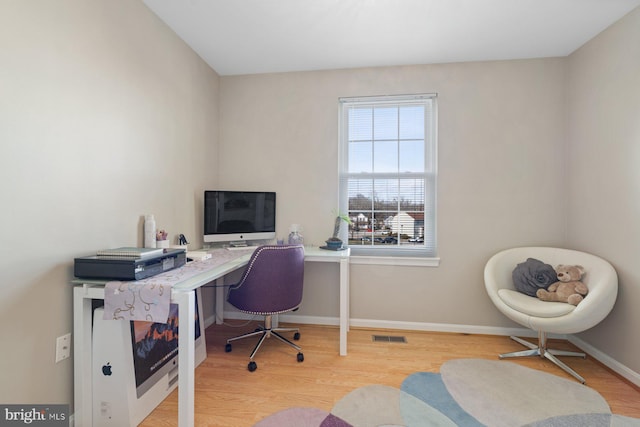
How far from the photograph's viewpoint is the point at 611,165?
2.28m

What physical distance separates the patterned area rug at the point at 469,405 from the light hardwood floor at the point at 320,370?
8 centimetres

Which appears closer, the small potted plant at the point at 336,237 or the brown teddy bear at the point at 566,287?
the brown teddy bear at the point at 566,287

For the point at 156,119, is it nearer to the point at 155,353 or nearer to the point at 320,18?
the point at 320,18

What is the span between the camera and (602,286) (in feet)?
6.78

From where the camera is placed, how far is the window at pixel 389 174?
301 cm

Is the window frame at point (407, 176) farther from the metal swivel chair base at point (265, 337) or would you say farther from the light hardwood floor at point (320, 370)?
the metal swivel chair base at point (265, 337)

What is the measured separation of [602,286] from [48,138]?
350 cm

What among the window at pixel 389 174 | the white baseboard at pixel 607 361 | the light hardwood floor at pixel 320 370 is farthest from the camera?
the window at pixel 389 174

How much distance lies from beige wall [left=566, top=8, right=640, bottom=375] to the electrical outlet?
3590 millimetres

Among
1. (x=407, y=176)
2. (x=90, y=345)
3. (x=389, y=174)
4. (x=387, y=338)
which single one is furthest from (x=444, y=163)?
(x=90, y=345)

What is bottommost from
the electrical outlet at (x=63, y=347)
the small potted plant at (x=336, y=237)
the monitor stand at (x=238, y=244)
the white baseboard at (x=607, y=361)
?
the white baseboard at (x=607, y=361)

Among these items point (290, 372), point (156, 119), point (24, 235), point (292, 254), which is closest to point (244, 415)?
point (290, 372)

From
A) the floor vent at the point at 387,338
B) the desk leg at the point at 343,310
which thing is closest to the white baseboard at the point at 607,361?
the floor vent at the point at 387,338

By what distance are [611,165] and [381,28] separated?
2094mm
